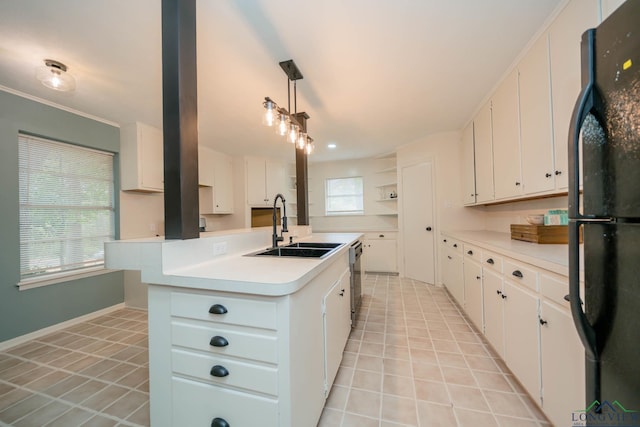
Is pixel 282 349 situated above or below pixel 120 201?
below

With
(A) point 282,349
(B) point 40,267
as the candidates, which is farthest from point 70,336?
(A) point 282,349

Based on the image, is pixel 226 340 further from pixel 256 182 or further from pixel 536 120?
pixel 256 182

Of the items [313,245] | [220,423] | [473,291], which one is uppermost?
[313,245]

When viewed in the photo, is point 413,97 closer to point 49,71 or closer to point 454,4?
point 454,4

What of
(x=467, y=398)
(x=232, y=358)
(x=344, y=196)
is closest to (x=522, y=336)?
(x=467, y=398)

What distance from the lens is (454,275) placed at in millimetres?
2984

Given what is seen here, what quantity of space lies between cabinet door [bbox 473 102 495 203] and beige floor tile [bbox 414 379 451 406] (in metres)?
2.02

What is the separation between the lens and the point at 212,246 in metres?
1.44

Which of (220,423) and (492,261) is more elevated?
(492,261)

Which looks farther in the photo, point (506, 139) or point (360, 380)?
point (506, 139)

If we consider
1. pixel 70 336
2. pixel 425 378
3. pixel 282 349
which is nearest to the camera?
pixel 282 349

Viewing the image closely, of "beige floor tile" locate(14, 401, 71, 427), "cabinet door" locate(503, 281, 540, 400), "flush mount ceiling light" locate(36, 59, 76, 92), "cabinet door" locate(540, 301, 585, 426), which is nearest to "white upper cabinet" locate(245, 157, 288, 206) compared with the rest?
"flush mount ceiling light" locate(36, 59, 76, 92)

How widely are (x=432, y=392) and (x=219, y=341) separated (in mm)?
1464

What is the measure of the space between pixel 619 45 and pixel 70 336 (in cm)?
426
